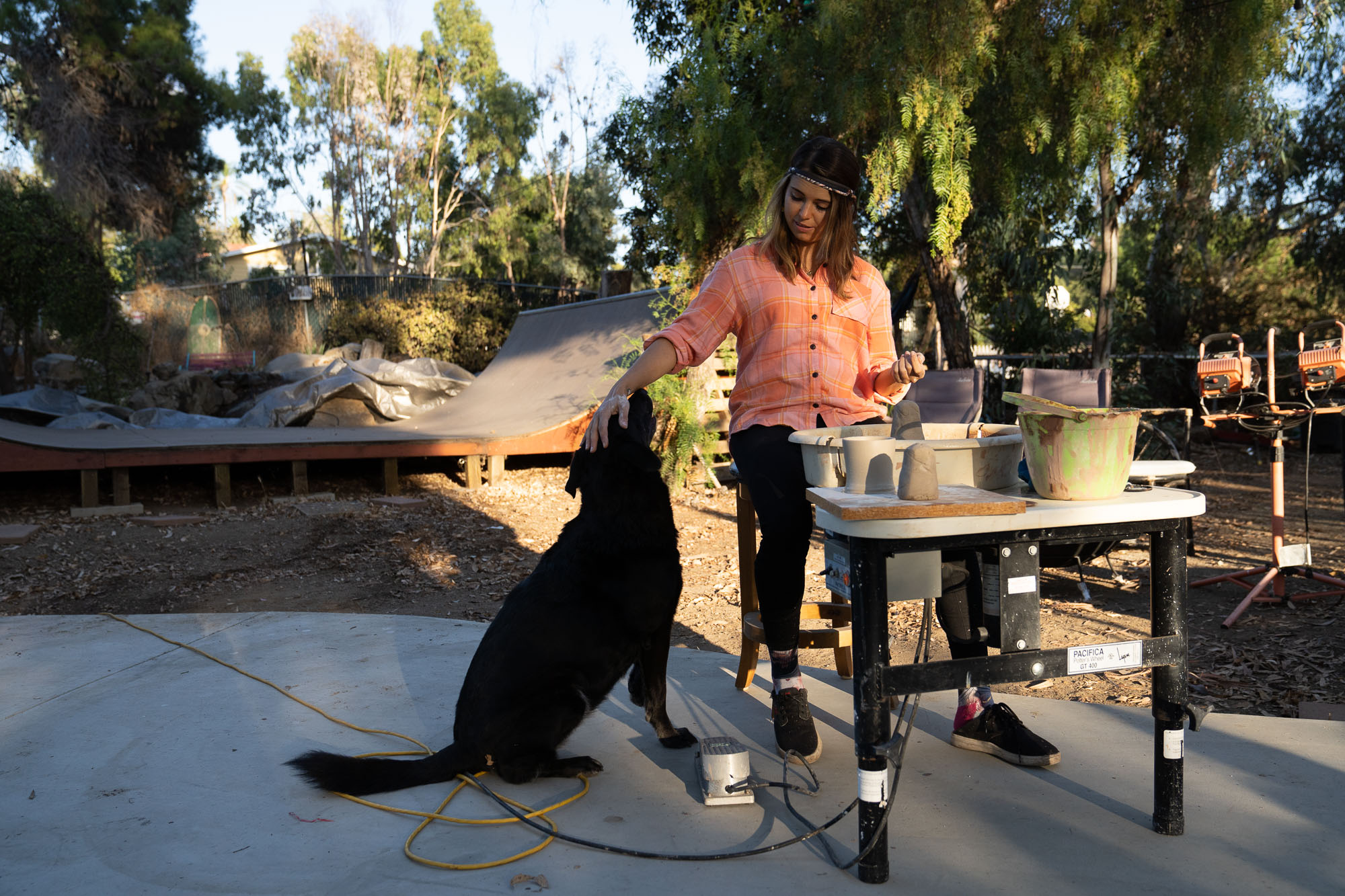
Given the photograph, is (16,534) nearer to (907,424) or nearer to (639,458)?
(639,458)

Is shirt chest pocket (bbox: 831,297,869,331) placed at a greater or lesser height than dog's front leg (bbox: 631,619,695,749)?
greater

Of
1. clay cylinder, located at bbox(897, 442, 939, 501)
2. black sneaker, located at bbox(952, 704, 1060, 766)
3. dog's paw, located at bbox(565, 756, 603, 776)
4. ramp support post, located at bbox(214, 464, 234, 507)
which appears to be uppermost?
clay cylinder, located at bbox(897, 442, 939, 501)

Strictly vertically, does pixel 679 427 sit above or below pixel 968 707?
above

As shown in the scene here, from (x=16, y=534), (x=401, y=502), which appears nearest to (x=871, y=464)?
(x=401, y=502)

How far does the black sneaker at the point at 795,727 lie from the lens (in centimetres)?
243

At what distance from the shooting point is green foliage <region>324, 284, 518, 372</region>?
1598 centimetres

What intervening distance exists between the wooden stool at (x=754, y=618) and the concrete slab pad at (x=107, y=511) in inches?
221

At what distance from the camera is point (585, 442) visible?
91.6 inches

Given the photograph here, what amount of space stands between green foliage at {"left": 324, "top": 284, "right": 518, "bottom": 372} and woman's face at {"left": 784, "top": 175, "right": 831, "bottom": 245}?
1406 centimetres

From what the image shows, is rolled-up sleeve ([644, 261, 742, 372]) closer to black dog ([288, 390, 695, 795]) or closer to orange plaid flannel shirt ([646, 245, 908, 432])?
orange plaid flannel shirt ([646, 245, 908, 432])

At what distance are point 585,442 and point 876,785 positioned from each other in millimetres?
1117

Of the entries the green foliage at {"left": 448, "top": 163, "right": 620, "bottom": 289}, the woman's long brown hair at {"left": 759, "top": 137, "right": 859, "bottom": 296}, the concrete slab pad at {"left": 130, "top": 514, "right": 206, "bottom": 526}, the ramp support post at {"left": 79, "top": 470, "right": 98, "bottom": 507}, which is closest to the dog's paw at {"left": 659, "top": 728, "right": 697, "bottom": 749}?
the woman's long brown hair at {"left": 759, "top": 137, "right": 859, "bottom": 296}

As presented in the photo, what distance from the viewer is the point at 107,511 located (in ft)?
21.6

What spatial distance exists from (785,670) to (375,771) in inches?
44.8
